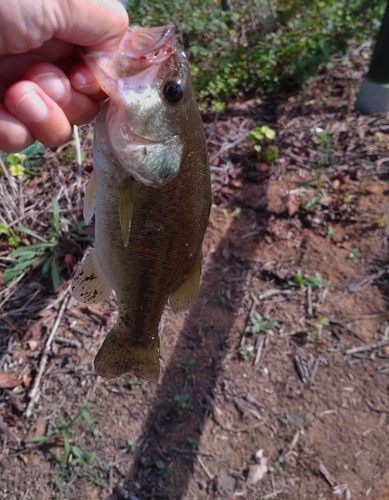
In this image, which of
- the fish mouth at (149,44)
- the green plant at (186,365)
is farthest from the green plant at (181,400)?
the fish mouth at (149,44)

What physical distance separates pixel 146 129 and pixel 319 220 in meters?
3.08

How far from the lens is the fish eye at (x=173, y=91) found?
137 cm

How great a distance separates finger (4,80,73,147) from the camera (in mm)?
1477

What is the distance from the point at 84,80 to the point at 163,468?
8.16 feet

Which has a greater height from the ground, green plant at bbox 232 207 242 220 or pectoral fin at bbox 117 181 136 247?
pectoral fin at bbox 117 181 136 247

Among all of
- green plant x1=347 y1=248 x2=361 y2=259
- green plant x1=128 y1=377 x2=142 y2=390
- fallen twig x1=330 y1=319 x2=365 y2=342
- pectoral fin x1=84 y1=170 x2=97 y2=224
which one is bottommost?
green plant x1=128 y1=377 x2=142 y2=390

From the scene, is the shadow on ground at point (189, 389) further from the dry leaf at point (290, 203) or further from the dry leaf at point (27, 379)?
the dry leaf at point (27, 379)

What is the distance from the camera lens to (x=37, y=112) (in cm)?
150

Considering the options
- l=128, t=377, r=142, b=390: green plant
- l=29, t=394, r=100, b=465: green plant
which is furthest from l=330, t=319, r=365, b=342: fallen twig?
l=29, t=394, r=100, b=465: green plant

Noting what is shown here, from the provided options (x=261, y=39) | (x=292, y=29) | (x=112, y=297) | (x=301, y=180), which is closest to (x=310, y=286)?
(x=301, y=180)

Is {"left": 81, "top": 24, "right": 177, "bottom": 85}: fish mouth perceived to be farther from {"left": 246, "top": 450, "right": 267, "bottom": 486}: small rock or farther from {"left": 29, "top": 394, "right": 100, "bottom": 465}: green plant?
{"left": 246, "top": 450, "right": 267, "bottom": 486}: small rock

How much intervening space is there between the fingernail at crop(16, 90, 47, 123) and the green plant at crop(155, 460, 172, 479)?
7.71 feet

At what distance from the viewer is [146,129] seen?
140 cm

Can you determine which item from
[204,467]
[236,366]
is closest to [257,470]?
[204,467]
